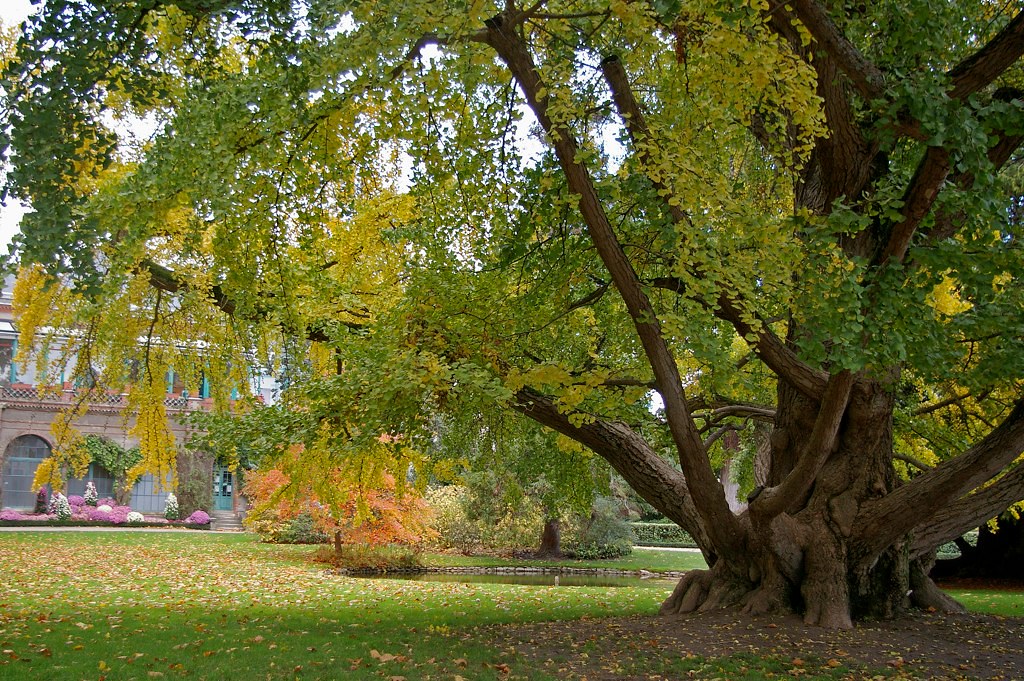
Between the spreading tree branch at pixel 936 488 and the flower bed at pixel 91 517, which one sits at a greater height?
the spreading tree branch at pixel 936 488

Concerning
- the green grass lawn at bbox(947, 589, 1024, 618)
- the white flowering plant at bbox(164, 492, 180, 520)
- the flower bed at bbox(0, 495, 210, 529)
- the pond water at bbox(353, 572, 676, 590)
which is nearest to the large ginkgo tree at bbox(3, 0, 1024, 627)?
the green grass lawn at bbox(947, 589, 1024, 618)

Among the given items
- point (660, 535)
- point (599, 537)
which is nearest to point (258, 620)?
point (599, 537)

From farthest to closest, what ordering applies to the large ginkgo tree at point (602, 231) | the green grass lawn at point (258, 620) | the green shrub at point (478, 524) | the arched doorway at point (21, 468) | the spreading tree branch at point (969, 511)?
the arched doorway at point (21, 468), the green shrub at point (478, 524), the spreading tree branch at point (969, 511), the green grass lawn at point (258, 620), the large ginkgo tree at point (602, 231)

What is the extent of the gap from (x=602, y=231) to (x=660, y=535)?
27874 millimetres

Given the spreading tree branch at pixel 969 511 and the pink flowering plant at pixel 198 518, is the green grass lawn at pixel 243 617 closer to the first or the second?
the spreading tree branch at pixel 969 511

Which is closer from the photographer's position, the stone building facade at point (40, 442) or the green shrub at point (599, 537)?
the green shrub at point (599, 537)

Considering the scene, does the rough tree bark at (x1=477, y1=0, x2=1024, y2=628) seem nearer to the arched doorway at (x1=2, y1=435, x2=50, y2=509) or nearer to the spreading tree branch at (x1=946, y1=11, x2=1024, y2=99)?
the spreading tree branch at (x1=946, y1=11, x2=1024, y2=99)

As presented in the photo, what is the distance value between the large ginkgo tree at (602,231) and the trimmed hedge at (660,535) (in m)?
22.0

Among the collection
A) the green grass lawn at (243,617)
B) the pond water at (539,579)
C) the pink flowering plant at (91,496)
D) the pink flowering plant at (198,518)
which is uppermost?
the pink flowering plant at (91,496)

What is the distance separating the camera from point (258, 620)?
8633 mm

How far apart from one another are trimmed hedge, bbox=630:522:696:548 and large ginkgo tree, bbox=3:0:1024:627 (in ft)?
72.1

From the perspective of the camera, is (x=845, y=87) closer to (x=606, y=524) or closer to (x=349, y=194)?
(x=349, y=194)

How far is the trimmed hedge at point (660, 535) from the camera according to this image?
31.8 m

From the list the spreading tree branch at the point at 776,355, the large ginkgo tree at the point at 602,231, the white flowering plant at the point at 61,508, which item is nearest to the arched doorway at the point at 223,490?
the white flowering plant at the point at 61,508
